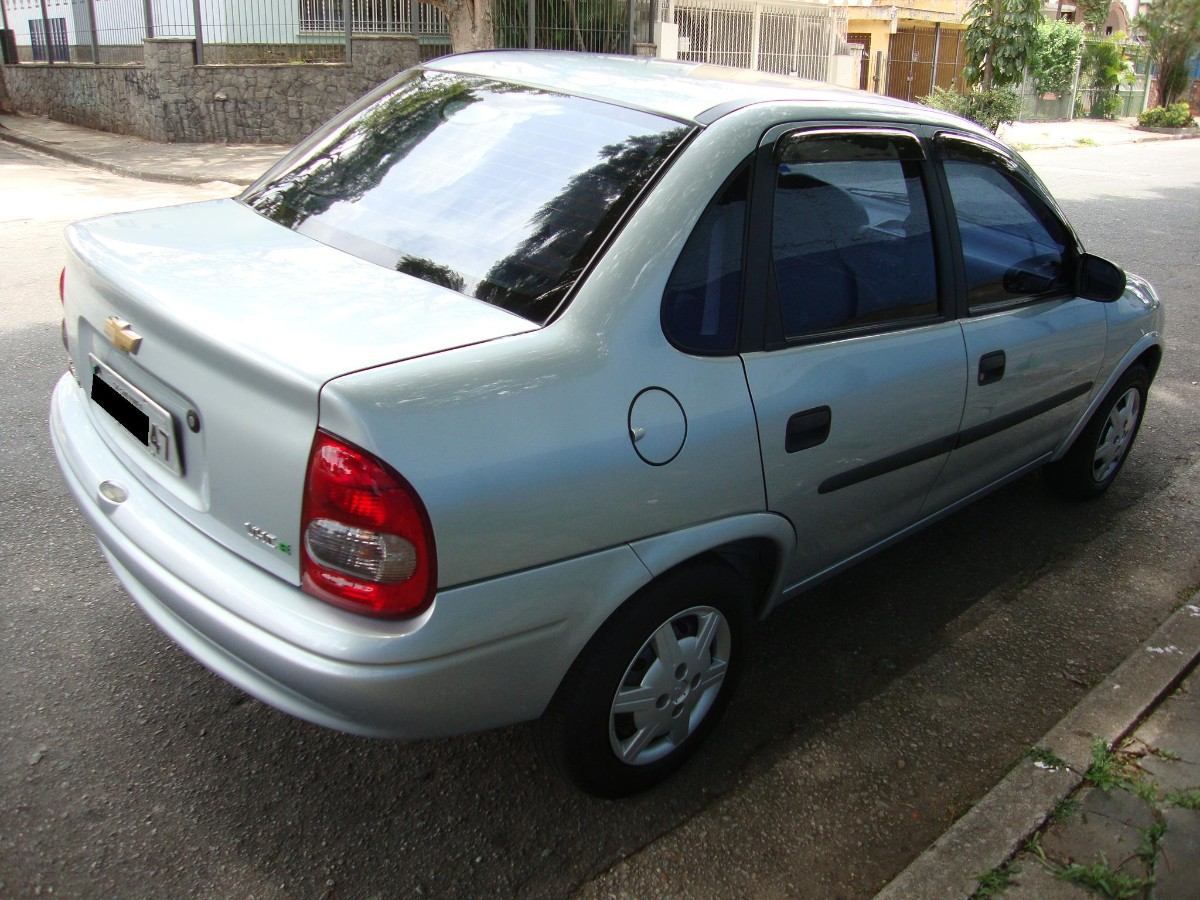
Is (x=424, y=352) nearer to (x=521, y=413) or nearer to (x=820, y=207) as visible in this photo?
(x=521, y=413)

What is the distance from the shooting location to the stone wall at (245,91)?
16.5 m

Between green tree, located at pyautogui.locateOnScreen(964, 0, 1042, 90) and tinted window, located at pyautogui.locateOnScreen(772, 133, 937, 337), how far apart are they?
66.2ft

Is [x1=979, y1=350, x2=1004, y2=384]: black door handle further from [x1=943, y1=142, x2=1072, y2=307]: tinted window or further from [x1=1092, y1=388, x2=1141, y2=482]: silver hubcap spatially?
[x1=1092, y1=388, x2=1141, y2=482]: silver hubcap

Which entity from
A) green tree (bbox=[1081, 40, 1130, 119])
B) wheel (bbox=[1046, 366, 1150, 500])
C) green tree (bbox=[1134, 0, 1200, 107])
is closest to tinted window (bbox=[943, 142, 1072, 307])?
wheel (bbox=[1046, 366, 1150, 500])

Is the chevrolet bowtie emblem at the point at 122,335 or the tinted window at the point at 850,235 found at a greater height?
the tinted window at the point at 850,235

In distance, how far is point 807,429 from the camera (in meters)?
2.73

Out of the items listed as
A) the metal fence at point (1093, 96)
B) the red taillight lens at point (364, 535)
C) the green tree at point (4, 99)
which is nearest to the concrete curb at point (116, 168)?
the green tree at point (4, 99)

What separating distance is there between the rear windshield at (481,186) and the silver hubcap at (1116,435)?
9.05ft

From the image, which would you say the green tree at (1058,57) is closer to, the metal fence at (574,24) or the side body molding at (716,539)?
the metal fence at (574,24)

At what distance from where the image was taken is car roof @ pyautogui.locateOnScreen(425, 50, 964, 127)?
2781 millimetres

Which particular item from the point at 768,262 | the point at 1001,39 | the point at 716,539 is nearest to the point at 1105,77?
the point at 1001,39

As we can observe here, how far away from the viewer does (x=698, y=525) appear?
2.47 metres

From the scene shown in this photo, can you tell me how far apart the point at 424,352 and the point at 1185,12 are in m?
40.8

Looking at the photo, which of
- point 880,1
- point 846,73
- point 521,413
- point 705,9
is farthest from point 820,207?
point 880,1
